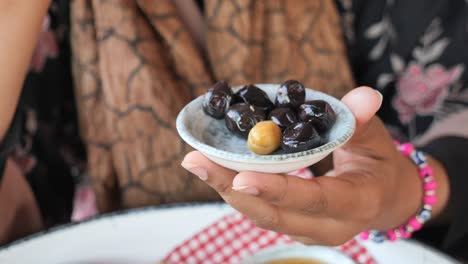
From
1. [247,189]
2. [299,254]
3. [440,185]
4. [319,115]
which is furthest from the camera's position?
[440,185]

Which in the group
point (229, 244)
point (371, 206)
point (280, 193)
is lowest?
point (229, 244)

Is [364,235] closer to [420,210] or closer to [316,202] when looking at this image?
[420,210]

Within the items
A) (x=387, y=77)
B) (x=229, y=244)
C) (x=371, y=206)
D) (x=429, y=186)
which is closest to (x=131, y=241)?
(x=229, y=244)

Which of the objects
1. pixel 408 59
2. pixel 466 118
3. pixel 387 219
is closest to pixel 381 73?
pixel 408 59

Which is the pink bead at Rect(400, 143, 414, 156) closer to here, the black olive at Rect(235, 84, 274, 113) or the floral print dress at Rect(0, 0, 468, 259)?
the floral print dress at Rect(0, 0, 468, 259)

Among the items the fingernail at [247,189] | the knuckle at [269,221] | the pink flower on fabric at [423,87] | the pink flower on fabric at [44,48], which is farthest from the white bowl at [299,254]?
the pink flower on fabric at [44,48]

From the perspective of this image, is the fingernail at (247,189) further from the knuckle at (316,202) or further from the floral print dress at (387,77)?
the floral print dress at (387,77)

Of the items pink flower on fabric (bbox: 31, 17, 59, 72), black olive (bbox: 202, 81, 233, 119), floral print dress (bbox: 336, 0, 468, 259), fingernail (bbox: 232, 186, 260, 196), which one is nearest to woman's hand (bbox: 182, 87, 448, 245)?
fingernail (bbox: 232, 186, 260, 196)
